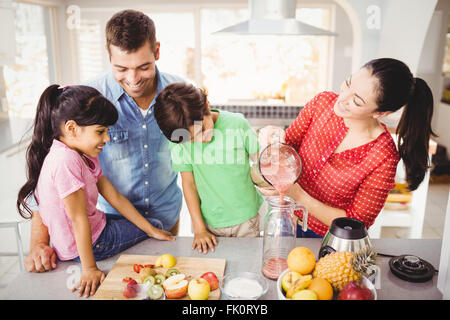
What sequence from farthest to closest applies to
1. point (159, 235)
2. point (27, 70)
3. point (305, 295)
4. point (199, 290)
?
point (27, 70), point (159, 235), point (199, 290), point (305, 295)

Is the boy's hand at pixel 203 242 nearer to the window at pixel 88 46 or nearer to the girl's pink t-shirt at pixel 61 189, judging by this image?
the girl's pink t-shirt at pixel 61 189

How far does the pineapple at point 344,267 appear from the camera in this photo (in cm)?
79

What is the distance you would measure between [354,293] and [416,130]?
540mm

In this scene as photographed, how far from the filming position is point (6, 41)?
170 centimetres

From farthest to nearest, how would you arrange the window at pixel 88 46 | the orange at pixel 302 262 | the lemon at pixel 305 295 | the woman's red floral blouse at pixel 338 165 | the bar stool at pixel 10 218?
the window at pixel 88 46 < the bar stool at pixel 10 218 < the woman's red floral blouse at pixel 338 165 < the orange at pixel 302 262 < the lemon at pixel 305 295

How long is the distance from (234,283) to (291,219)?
0.23 m

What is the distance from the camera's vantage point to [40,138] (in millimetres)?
980

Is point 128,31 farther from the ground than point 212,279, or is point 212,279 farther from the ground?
point 128,31

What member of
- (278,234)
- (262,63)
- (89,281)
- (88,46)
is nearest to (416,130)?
(278,234)

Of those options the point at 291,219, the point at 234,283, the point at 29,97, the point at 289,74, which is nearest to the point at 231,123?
the point at 291,219

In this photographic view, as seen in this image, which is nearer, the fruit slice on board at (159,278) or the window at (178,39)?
the fruit slice on board at (159,278)

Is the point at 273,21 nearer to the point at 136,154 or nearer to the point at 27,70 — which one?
the point at 136,154

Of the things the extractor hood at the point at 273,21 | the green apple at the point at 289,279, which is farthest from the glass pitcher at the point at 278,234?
the extractor hood at the point at 273,21

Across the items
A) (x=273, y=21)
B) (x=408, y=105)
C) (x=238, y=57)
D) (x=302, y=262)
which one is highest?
(x=273, y=21)
